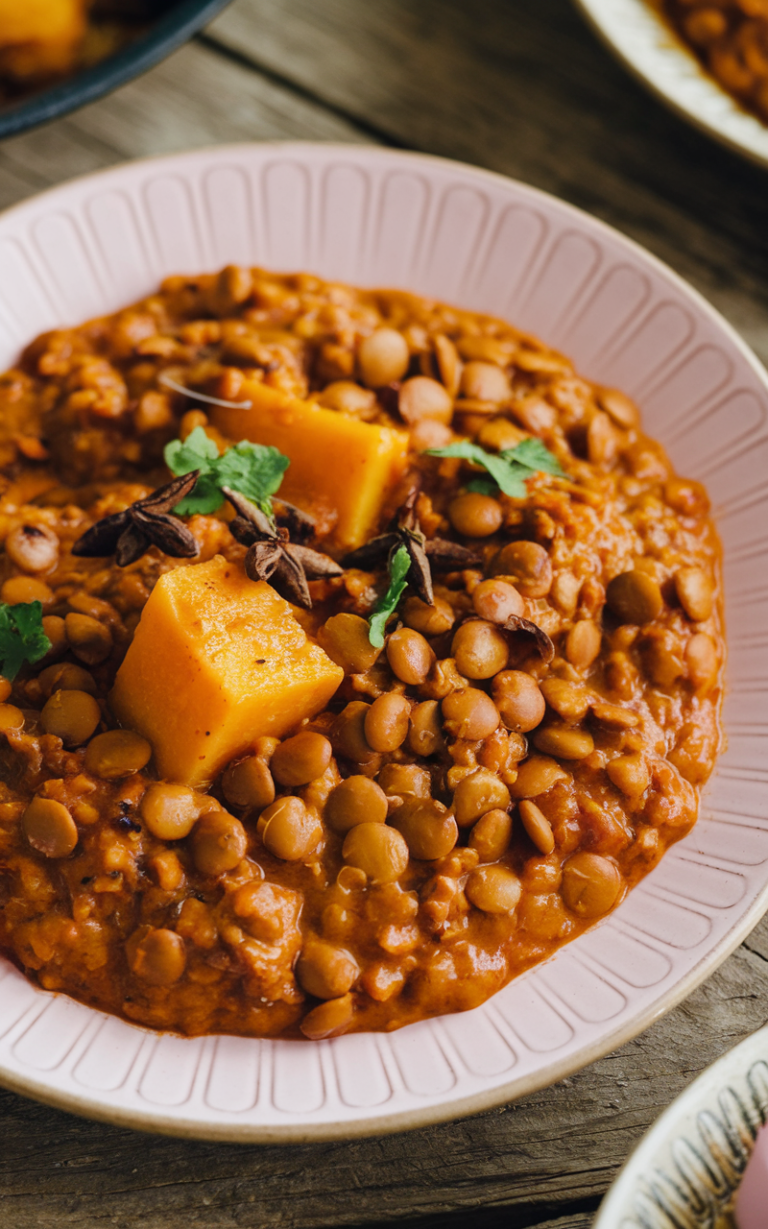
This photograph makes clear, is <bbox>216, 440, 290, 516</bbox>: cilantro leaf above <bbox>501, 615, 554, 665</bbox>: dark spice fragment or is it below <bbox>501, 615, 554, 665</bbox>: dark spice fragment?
below

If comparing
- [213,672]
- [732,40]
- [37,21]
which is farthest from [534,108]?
[213,672]

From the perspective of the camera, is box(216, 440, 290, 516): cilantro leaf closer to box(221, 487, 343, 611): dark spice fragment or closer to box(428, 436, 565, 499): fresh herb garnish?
A: box(221, 487, 343, 611): dark spice fragment

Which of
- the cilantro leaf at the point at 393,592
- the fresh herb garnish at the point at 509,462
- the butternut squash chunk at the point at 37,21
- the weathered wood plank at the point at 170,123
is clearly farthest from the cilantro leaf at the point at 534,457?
the butternut squash chunk at the point at 37,21

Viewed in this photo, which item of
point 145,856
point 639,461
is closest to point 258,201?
point 639,461

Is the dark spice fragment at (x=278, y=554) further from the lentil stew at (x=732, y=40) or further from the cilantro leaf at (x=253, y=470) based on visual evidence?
the lentil stew at (x=732, y=40)

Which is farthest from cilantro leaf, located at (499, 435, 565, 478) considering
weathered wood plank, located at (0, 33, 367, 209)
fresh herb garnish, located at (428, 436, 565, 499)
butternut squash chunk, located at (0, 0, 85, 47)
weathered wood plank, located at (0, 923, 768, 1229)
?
butternut squash chunk, located at (0, 0, 85, 47)

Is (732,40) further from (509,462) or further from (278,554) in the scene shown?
(278,554)
